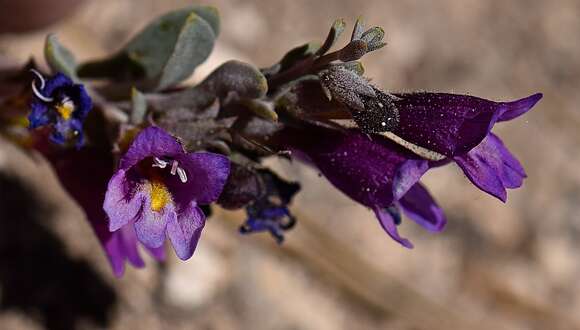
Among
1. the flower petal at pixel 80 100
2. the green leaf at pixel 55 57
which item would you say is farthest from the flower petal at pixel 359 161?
the green leaf at pixel 55 57

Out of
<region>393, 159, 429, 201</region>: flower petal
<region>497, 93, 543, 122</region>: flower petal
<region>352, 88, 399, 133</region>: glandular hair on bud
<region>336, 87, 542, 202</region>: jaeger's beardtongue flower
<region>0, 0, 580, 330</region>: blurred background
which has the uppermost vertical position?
<region>497, 93, 543, 122</region>: flower petal

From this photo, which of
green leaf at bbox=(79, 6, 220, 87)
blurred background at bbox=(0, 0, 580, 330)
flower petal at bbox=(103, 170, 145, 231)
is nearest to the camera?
flower petal at bbox=(103, 170, 145, 231)

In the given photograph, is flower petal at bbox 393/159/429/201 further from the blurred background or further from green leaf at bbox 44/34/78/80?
green leaf at bbox 44/34/78/80

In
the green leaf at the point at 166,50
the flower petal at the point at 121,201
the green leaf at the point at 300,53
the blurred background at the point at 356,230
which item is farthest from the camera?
the blurred background at the point at 356,230

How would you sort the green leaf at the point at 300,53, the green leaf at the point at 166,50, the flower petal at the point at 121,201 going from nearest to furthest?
1. the flower petal at the point at 121,201
2. the green leaf at the point at 300,53
3. the green leaf at the point at 166,50

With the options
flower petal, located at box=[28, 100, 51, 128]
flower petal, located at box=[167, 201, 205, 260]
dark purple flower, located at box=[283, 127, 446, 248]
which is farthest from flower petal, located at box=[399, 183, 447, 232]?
flower petal, located at box=[28, 100, 51, 128]

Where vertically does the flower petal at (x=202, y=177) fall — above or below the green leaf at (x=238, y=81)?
below

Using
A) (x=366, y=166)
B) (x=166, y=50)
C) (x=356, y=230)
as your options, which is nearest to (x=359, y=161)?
(x=366, y=166)

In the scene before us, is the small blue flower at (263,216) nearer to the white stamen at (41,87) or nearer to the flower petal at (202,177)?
the flower petal at (202,177)

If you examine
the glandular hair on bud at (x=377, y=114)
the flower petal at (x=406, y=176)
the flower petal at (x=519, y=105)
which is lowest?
the flower petal at (x=406, y=176)
